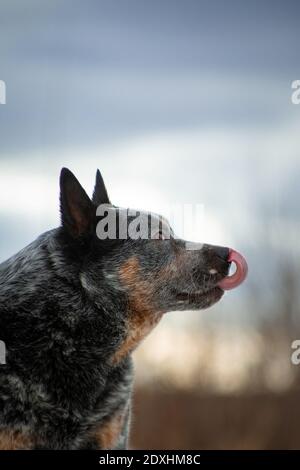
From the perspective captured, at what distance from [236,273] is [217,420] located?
25438mm

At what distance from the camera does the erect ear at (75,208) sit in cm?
816

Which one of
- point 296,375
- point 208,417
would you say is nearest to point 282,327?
point 296,375

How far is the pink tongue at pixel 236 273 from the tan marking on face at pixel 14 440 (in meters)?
2.57

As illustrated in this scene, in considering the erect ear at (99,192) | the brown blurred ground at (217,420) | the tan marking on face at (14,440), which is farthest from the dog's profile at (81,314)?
the brown blurred ground at (217,420)

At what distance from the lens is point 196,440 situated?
103ft

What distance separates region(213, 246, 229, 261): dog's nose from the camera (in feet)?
28.0

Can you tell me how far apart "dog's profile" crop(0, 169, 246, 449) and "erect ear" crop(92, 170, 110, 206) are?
0.17 meters

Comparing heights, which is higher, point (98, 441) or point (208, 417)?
point (98, 441)

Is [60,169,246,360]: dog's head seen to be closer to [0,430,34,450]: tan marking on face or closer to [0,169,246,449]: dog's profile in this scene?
[0,169,246,449]: dog's profile

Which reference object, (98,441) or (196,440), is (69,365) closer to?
(98,441)

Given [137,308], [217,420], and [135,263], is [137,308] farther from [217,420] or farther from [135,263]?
[217,420]

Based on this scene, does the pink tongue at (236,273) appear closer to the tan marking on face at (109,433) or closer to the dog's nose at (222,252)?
the dog's nose at (222,252)

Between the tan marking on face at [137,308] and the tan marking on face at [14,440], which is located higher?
the tan marking on face at [137,308]
